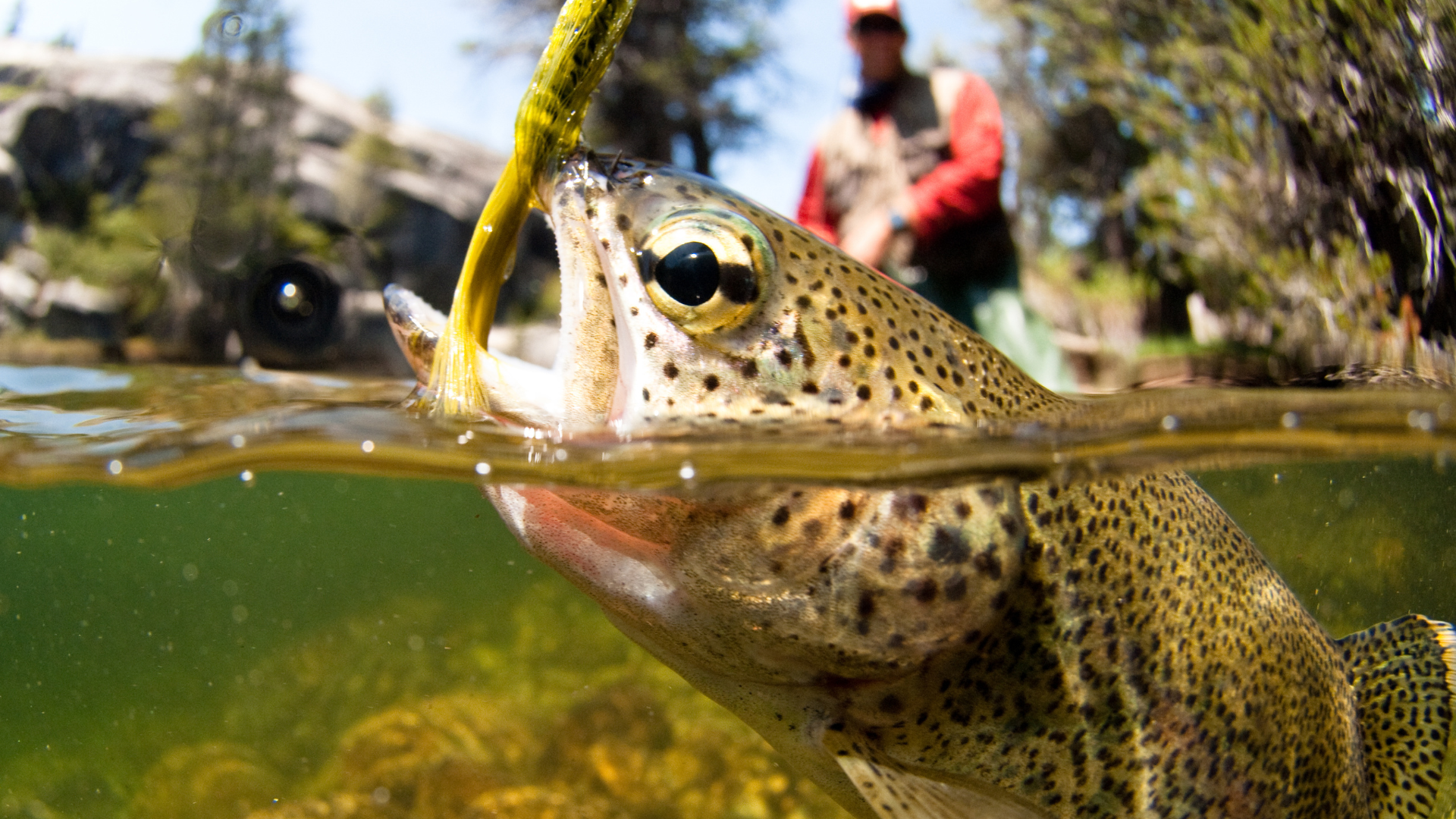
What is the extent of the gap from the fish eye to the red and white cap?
462 cm

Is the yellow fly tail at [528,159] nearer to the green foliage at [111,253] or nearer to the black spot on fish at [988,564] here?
the black spot on fish at [988,564]

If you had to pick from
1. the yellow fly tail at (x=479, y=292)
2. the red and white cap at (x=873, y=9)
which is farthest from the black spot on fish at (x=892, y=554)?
the red and white cap at (x=873, y=9)

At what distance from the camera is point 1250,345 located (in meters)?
9.66

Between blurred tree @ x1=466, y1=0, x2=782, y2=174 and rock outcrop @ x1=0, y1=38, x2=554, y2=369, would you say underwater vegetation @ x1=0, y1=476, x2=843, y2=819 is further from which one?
blurred tree @ x1=466, y1=0, x2=782, y2=174

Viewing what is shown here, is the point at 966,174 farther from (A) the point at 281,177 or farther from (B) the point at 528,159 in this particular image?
(A) the point at 281,177

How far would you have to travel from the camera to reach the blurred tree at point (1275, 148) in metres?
4.73

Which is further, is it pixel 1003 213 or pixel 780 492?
pixel 1003 213

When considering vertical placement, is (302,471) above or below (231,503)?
above

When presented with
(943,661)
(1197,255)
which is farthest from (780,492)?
(1197,255)

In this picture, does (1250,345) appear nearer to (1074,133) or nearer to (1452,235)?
(1452,235)

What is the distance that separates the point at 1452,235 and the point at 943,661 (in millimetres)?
4758

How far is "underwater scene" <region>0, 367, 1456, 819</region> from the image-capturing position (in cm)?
263

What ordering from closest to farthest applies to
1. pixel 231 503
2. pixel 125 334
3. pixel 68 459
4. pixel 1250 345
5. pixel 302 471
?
pixel 68 459
pixel 302 471
pixel 231 503
pixel 1250 345
pixel 125 334

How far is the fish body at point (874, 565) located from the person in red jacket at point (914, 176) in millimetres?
3389
